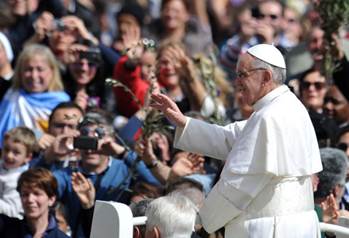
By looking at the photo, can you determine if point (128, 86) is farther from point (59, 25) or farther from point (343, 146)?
point (343, 146)

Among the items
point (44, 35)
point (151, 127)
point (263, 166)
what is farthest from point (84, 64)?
point (263, 166)

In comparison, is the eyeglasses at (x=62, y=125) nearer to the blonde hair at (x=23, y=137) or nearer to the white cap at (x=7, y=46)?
the blonde hair at (x=23, y=137)

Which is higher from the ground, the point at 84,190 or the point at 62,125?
the point at 62,125

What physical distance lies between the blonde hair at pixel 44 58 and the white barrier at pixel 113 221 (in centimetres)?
427

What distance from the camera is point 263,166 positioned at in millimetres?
6906

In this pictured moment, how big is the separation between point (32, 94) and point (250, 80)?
15.2ft

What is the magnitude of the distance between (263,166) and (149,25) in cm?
869

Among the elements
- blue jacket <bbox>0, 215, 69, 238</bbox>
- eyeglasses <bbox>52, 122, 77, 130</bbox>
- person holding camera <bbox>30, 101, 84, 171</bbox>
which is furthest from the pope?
eyeglasses <bbox>52, 122, 77, 130</bbox>

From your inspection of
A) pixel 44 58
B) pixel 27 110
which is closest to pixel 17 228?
pixel 27 110

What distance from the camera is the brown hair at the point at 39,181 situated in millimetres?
9266

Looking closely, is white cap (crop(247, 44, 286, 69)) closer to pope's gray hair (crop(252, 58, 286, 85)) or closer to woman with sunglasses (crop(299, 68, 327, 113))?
pope's gray hair (crop(252, 58, 286, 85))

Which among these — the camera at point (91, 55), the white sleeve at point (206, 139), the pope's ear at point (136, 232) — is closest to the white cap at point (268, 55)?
the white sleeve at point (206, 139)

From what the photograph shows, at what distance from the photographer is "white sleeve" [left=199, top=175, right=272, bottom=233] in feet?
22.7

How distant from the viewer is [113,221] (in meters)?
7.09
